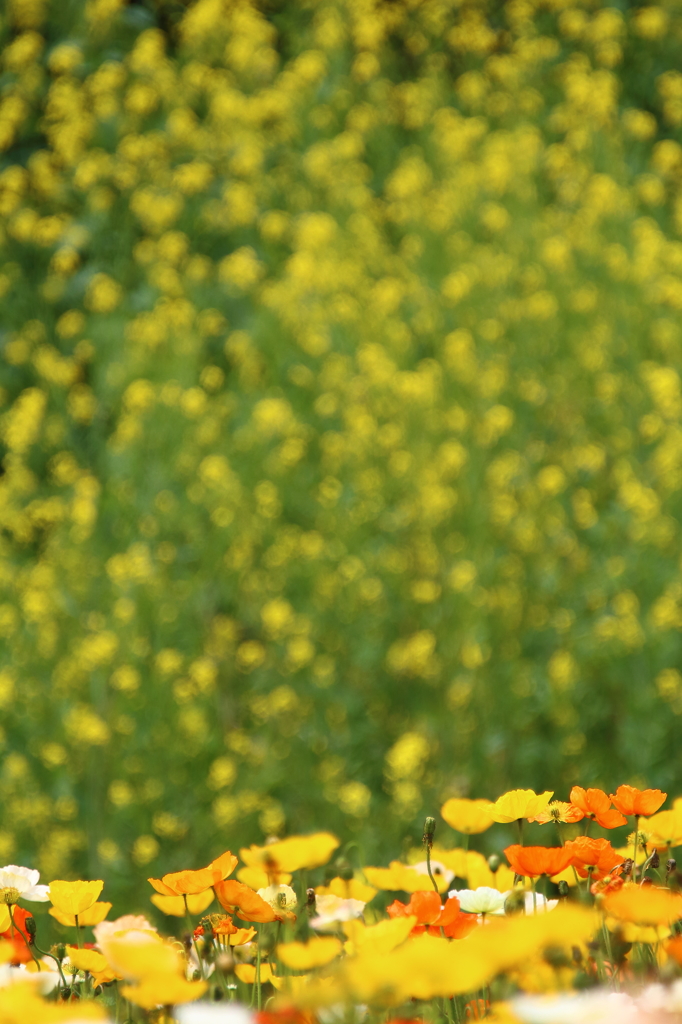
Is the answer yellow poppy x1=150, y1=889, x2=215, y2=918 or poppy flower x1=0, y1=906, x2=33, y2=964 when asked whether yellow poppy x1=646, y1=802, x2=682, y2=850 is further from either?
poppy flower x1=0, y1=906, x2=33, y2=964

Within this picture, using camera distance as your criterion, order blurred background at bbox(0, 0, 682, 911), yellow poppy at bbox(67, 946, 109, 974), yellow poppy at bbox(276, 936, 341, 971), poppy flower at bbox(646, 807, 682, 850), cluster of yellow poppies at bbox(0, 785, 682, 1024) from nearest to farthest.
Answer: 1. cluster of yellow poppies at bbox(0, 785, 682, 1024)
2. yellow poppy at bbox(276, 936, 341, 971)
3. yellow poppy at bbox(67, 946, 109, 974)
4. poppy flower at bbox(646, 807, 682, 850)
5. blurred background at bbox(0, 0, 682, 911)

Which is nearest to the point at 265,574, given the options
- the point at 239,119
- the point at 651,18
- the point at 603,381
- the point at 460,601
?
the point at 460,601

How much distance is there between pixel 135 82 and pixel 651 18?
2229mm

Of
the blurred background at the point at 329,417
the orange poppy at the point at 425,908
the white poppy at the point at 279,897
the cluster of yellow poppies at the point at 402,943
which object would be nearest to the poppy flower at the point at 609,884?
the cluster of yellow poppies at the point at 402,943

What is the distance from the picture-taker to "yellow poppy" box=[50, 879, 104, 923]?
750 millimetres

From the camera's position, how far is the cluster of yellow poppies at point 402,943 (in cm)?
47

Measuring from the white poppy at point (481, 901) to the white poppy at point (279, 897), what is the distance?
121 millimetres

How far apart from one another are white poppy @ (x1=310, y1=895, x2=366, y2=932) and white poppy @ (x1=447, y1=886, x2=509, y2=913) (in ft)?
0.24

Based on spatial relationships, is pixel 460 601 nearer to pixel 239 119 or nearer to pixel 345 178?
pixel 345 178

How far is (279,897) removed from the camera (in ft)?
2.56

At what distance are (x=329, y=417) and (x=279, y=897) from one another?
2775mm

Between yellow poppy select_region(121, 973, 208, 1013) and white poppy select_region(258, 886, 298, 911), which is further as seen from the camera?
white poppy select_region(258, 886, 298, 911)

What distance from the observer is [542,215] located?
4215 millimetres

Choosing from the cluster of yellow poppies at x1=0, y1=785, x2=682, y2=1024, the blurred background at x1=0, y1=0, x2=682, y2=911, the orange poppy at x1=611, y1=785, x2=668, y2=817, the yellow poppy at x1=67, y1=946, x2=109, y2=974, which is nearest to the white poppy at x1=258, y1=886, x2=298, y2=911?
the cluster of yellow poppies at x1=0, y1=785, x2=682, y2=1024
